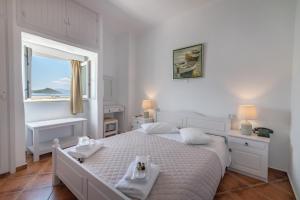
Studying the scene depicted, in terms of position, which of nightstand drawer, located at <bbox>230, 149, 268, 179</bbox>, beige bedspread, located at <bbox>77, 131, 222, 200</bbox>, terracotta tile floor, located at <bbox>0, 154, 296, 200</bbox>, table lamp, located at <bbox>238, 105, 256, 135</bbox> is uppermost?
table lamp, located at <bbox>238, 105, 256, 135</bbox>

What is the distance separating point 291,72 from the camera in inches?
86.4

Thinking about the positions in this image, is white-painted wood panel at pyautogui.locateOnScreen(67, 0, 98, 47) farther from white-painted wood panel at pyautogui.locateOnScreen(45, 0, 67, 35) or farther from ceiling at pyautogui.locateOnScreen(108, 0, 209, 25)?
ceiling at pyautogui.locateOnScreen(108, 0, 209, 25)

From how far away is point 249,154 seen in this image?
2.21 metres

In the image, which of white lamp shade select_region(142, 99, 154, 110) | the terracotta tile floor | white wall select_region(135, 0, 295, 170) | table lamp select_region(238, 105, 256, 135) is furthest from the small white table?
table lamp select_region(238, 105, 256, 135)

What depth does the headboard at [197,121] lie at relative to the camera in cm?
267

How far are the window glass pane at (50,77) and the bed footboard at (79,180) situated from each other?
183cm

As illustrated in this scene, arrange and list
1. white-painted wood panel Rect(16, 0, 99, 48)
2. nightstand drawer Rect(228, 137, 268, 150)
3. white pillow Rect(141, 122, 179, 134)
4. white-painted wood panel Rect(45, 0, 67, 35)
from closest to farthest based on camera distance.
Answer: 1. nightstand drawer Rect(228, 137, 268, 150)
2. white-painted wood panel Rect(16, 0, 99, 48)
3. white-painted wood panel Rect(45, 0, 67, 35)
4. white pillow Rect(141, 122, 179, 134)

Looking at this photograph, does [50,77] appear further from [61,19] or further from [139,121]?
[139,121]

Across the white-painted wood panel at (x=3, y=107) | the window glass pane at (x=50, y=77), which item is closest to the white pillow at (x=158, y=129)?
the white-painted wood panel at (x=3, y=107)

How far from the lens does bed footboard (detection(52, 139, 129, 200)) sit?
3.87 feet

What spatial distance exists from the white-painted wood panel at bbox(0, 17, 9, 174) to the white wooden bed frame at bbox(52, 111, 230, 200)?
0.89 m

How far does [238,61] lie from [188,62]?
3.10 ft

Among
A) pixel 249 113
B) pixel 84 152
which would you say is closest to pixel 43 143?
pixel 84 152

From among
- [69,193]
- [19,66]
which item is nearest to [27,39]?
[19,66]
